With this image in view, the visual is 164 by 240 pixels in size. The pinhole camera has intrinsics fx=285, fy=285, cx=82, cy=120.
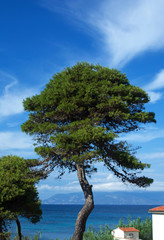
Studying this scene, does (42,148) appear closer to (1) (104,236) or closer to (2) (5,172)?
(2) (5,172)

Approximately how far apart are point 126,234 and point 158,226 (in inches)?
91.8

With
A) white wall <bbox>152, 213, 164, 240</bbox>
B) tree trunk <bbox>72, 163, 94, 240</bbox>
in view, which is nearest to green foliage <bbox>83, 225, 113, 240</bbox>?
tree trunk <bbox>72, 163, 94, 240</bbox>

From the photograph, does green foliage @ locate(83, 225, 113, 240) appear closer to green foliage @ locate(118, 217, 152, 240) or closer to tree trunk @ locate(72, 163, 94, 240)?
tree trunk @ locate(72, 163, 94, 240)

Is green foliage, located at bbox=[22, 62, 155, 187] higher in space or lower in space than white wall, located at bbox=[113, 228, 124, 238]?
higher

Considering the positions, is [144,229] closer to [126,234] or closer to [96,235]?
[126,234]

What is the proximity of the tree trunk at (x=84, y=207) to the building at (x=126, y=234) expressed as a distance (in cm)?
304

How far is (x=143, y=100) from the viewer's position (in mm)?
15781

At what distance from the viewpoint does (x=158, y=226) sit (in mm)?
14398

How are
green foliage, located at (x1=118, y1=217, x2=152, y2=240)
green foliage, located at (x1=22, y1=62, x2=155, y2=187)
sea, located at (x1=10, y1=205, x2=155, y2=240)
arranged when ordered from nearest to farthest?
1. green foliage, located at (x1=22, y1=62, x2=155, y2=187)
2. green foliage, located at (x1=118, y1=217, x2=152, y2=240)
3. sea, located at (x1=10, y1=205, x2=155, y2=240)

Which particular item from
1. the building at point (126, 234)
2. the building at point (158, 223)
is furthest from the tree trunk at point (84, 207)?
the building at point (158, 223)

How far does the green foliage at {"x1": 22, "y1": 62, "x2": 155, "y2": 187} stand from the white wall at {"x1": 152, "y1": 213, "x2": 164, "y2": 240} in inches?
65.3

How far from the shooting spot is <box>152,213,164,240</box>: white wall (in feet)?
46.9

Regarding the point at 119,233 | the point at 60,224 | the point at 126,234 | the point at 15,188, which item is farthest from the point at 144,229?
the point at 60,224

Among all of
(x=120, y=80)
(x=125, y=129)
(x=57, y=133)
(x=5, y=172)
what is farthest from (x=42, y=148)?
(x=120, y=80)
